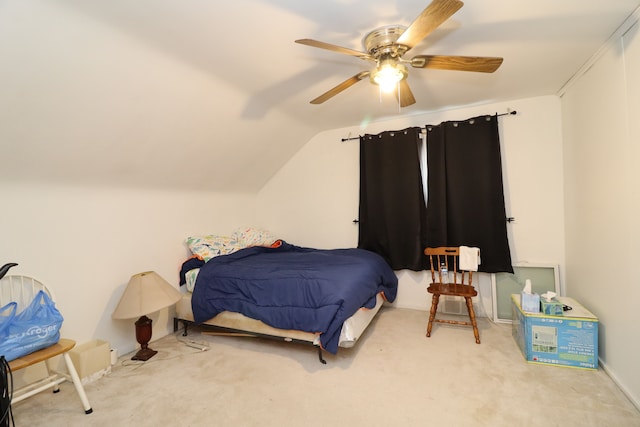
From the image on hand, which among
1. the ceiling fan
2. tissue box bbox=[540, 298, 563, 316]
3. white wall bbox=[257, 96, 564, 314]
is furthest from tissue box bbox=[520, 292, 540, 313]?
the ceiling fan

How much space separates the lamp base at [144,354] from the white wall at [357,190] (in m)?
2.21

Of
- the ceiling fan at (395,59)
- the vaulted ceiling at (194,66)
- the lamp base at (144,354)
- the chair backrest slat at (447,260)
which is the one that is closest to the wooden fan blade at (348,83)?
the ceiling fan at (395,59)

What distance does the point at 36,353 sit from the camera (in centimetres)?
174

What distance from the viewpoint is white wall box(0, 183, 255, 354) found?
7.09 ft

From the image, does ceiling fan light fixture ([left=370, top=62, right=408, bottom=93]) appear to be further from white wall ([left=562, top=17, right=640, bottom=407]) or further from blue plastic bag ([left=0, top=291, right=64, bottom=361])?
blue plastic bag ([left=0, top=291, right=64, bottom=361])

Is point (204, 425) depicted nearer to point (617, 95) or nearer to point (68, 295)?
point (68, 295)

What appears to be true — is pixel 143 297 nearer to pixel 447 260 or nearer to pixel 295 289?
pixel 295 289

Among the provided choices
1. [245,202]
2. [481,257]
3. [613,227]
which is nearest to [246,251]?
[245,202]

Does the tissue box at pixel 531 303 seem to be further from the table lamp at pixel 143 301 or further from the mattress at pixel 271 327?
the table lamp at pixel 143 301

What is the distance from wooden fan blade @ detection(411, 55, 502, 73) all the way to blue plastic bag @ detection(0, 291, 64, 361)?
8.89ft

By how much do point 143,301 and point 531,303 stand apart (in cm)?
310

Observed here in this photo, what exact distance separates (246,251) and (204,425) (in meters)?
1.91

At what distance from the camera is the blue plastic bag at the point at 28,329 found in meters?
1.64

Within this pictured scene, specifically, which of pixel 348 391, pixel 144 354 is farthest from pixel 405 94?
pixel 144 354
